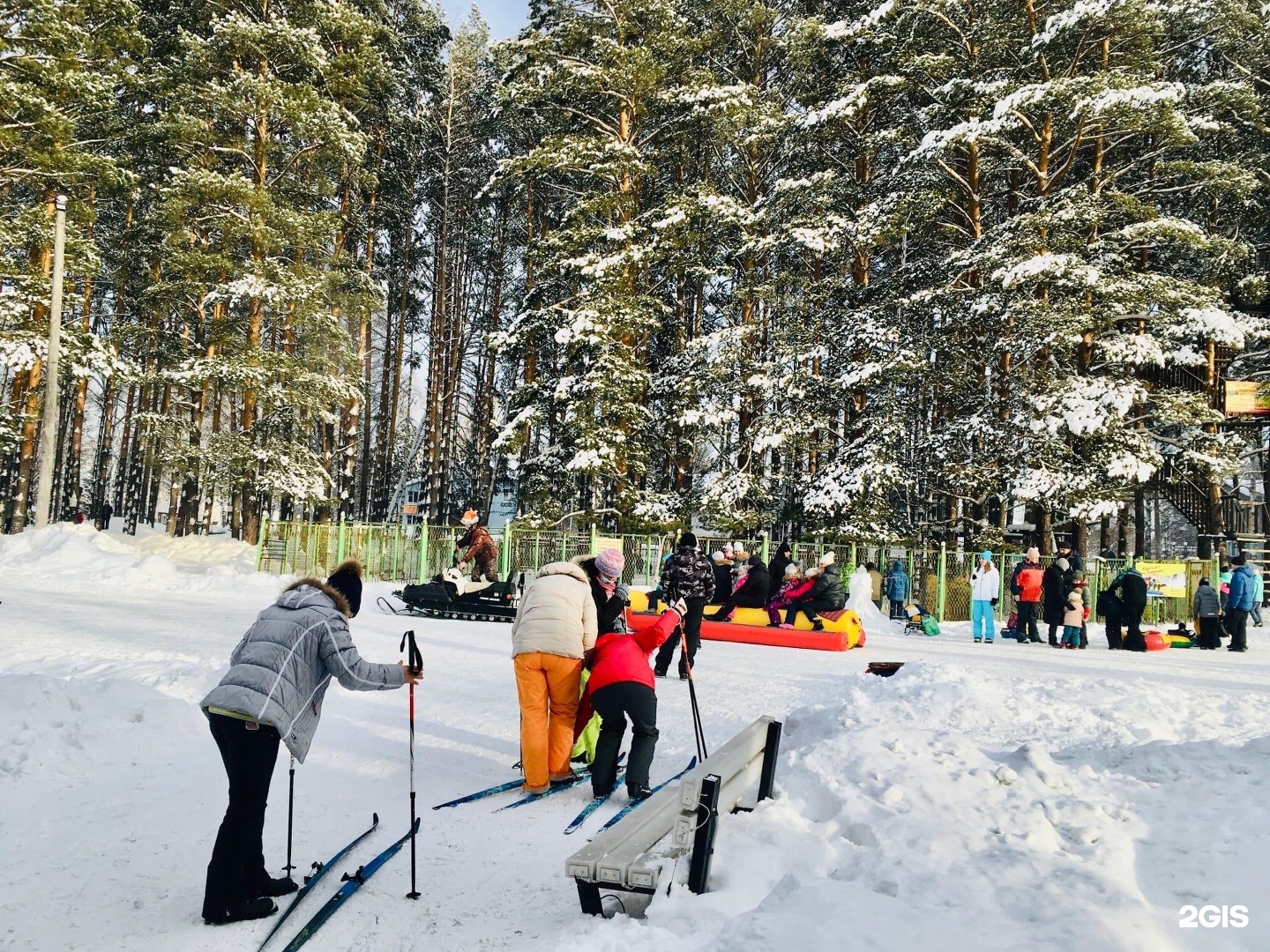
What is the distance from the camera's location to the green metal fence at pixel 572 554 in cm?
2345

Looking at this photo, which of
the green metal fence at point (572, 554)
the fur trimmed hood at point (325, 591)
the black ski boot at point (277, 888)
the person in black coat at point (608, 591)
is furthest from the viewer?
the green metal fence at point (572, 554)

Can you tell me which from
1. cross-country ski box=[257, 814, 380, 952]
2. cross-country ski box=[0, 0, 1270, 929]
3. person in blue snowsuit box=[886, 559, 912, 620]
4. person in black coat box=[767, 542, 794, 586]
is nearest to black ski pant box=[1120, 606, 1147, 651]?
cross-country ski box=[0, 0, 1270, 929]

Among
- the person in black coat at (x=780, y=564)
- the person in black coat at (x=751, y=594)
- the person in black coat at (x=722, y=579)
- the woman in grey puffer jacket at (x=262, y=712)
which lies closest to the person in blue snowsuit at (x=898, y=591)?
the person in black coat at (x=780, y=564)

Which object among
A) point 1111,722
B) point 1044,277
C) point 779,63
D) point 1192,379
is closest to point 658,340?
point 779,63

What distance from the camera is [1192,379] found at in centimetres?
2817

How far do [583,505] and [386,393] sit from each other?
1136 cm

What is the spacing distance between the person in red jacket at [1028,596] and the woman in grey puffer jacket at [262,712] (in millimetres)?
17059

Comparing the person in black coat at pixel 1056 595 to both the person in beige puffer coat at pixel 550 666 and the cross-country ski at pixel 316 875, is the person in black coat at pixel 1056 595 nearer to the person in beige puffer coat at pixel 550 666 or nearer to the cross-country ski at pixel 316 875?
the person in beige puffer coat at pixel 550 666

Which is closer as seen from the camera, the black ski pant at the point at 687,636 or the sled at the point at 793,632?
the black ski pant at the point at 687,636

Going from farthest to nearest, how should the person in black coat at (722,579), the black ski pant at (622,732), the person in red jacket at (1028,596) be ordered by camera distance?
Answer: the person in red jacket at (1028,596)
the person in black coat at (722,579)
the black ski pant at (622,732)

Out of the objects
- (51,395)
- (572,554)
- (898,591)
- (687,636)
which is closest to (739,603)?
(687,636)

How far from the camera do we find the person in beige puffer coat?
6.30 m

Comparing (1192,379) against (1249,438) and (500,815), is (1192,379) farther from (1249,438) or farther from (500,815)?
(500,815)

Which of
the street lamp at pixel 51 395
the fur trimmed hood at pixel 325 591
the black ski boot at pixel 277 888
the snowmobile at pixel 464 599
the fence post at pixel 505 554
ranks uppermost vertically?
the street lamp at pixel 51 395
